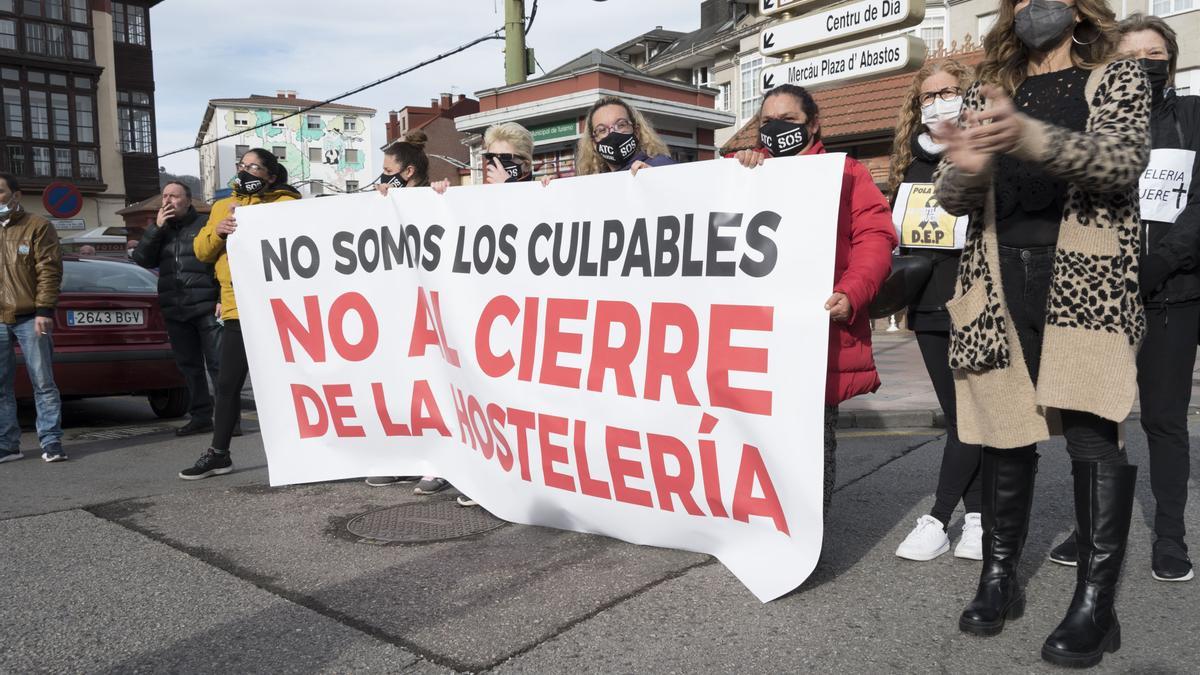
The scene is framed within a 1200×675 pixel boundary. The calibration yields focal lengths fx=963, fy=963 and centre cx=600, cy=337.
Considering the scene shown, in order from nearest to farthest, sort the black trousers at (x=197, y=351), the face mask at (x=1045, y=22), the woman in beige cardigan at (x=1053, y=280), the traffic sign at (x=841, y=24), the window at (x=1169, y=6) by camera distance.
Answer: the woman in beige cardigan at (x=1053, y=280), the face mask at (x=1045, y=22), the black trousers at (x=197, y=351), the traffic sign at (x=841, y=24), the window at (x=1169, y=6)

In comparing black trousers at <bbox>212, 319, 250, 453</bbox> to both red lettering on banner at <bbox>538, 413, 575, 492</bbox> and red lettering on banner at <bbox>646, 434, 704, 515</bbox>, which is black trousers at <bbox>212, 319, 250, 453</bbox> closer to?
red lettering on banner at <bbox>538, 413, 575, 492</bbox>

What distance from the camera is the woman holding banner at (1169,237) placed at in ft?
10.8

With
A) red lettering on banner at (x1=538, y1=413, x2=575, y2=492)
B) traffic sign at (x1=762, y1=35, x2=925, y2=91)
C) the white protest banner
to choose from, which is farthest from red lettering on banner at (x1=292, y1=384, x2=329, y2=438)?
traffic sign at (x1=762, y1=35, x2=925, y2=91)

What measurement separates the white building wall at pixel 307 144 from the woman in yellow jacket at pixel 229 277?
78505 millimetres

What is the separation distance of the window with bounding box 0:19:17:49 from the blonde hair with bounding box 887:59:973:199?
1678 inches

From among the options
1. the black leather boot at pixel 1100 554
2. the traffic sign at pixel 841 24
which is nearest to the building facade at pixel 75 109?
the traffic sign at pixel 841 24

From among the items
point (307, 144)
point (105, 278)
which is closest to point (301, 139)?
point (307, 144)

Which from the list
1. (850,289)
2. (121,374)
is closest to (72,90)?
(121,374)

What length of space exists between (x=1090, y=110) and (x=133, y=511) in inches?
169

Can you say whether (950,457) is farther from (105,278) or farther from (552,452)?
(105,278)

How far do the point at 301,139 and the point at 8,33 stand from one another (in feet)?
152

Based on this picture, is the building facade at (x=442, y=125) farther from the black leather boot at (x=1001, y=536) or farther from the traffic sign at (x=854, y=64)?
the black leather boot at (x=1001, y=536)

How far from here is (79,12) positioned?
1540 inches

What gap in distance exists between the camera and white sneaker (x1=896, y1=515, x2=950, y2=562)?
12.0 ft
